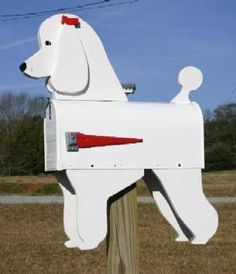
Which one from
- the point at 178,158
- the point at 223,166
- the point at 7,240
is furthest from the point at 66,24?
the point at 223,166

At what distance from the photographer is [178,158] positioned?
2.69 meters

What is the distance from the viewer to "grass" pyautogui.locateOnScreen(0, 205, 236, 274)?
5.77 m

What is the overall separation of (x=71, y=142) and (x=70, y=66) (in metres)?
0.34

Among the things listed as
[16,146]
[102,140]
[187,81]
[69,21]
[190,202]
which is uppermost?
[69,21]

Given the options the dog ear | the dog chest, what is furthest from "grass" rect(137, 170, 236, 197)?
the dog ear

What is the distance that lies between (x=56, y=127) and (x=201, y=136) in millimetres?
664

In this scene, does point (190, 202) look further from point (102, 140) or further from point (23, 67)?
point (23, 67)

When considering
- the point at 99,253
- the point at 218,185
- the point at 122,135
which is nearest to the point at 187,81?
the point at 122,135

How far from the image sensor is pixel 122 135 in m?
2.59

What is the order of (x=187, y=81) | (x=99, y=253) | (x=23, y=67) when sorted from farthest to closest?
(x=99, y=253)
(x=187, y=81)
(x=23, y=67)

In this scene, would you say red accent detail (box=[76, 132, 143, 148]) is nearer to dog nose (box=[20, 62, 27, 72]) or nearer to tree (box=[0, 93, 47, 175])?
dog nose (box=[20, 62, 27, 72])

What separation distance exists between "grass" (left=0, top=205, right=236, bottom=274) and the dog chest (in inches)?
122

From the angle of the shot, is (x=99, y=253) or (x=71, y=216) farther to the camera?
(x=99, y=253)

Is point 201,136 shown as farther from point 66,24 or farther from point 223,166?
point 223,166
